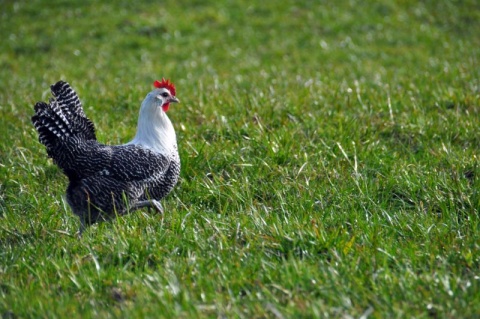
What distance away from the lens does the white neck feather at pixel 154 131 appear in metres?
5.07

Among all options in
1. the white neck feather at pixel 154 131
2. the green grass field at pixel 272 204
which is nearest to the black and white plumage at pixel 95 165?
the white neck feather at pixel 154 131

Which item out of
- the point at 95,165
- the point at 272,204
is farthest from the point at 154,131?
the point at 272,204

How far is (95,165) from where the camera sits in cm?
471

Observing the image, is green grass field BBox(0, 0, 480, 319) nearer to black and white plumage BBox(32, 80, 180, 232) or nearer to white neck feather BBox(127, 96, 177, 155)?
black and white plumage BBox(32, 80, 180, 232)

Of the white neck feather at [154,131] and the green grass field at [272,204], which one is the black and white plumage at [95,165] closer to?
the white neck feather at [154,131]

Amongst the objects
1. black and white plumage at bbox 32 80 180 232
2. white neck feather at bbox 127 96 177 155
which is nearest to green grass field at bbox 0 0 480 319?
black and white plumage at bbox 32 80 180 232

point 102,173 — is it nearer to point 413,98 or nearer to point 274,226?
point 274,226

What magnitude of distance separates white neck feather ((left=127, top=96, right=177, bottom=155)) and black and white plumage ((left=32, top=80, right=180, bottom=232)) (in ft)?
0.15

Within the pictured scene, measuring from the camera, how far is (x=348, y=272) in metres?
3.63

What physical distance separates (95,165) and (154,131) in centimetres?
61

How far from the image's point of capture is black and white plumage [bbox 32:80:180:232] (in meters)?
4.62

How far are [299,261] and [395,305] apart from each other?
0.62 meters

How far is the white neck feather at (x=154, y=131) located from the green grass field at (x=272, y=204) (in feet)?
1.47

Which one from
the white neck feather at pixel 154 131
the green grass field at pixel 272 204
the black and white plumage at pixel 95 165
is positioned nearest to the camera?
the green grass field at pixel 272 204
